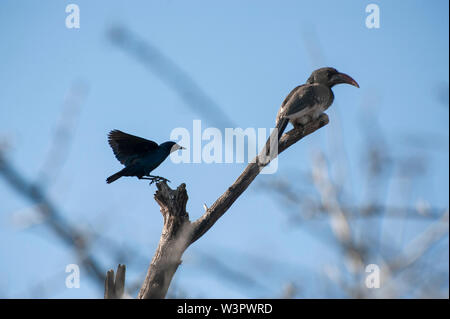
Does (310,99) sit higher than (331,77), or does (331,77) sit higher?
(331,77)

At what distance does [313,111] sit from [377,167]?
1955 mm

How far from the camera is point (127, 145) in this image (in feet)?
16.5

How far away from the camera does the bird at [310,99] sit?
19.1 feet

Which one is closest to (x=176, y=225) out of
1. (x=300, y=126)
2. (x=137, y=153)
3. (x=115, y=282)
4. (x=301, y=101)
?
(x=115, y=282)

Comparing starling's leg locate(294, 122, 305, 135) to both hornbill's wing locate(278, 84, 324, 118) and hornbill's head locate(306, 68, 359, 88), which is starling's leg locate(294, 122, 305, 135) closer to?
hornbill's wing locate(278, 84, 324, 118)

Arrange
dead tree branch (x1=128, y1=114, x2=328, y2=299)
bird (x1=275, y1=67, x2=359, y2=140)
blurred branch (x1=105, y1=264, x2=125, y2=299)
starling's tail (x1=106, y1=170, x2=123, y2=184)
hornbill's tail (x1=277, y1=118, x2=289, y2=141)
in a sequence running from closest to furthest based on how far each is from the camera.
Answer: blurred branch (x1=105, y1=264, x2=125, y2=299) < dead tree branch (x1=128, y1=114, x2=328, y2=299) < starling's tail (x1=106, y1=170, x2=123, y2=184) < hornbill's tail (x1=277, y1=118, x2=289, y2=141) < bird (x1=275, y1=67, x2=359, y2=140)

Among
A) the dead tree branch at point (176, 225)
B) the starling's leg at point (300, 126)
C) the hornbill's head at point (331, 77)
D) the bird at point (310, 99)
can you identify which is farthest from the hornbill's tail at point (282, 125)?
the hornbill's head at point (331, 77)

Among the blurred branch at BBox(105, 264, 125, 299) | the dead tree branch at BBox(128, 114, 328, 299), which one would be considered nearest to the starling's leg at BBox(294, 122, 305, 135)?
the dead tree branch at BBox(128, 114, 328, 299)

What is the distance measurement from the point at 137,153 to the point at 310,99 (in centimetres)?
235

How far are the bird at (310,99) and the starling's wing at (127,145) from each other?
5.06ft

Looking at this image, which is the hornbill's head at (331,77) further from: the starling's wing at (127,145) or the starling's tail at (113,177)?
the starling's tail at (113,177)

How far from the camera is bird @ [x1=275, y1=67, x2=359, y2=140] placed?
5828 millimetres

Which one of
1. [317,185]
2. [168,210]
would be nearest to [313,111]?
[317,185]

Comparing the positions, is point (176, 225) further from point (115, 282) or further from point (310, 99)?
point (310, 99)
